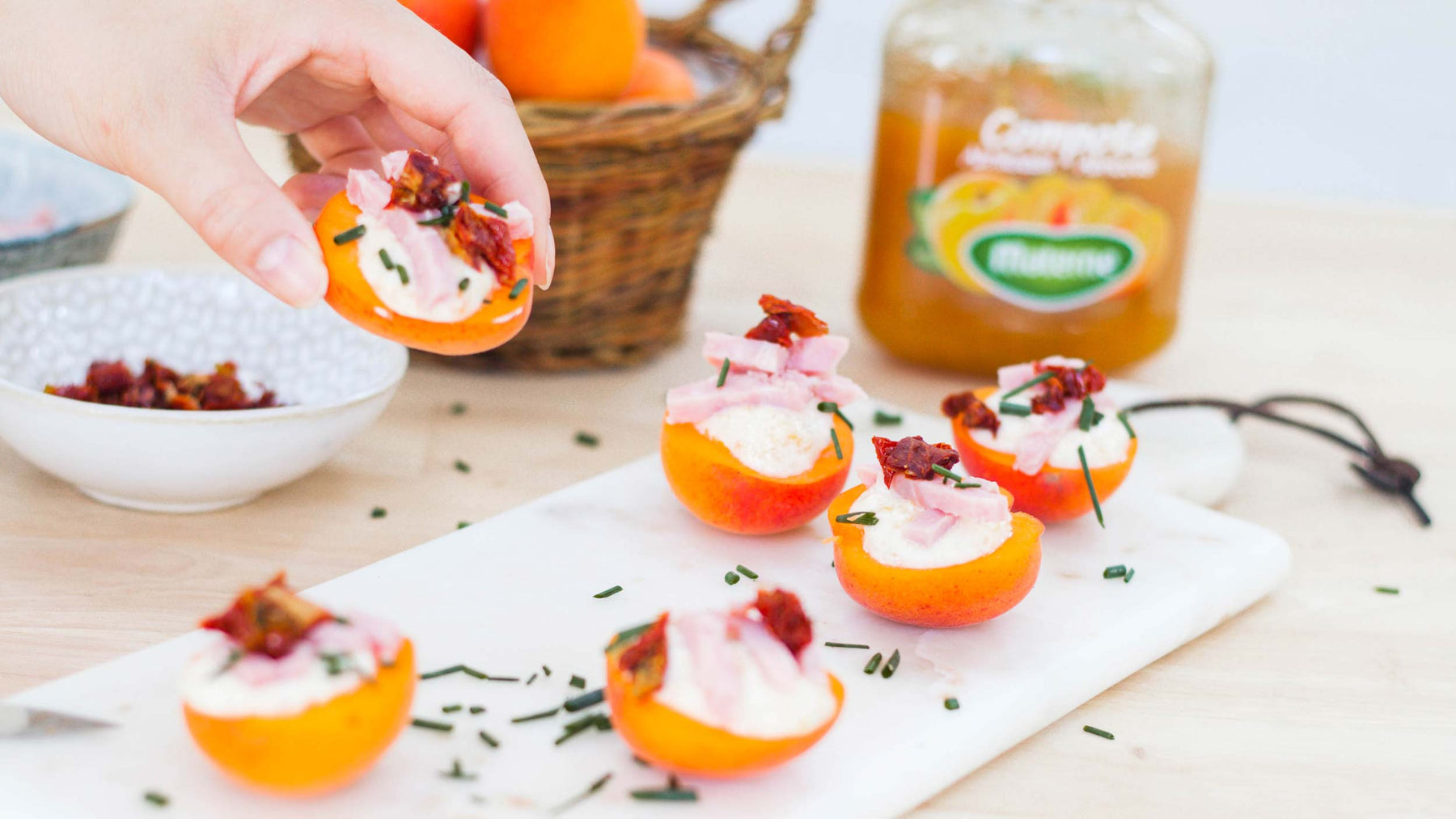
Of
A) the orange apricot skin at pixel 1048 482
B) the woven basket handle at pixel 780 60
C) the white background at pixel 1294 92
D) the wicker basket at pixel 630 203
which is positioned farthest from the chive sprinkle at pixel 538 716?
the white background at pixel 1294 92

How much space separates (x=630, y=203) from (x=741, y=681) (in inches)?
39.1

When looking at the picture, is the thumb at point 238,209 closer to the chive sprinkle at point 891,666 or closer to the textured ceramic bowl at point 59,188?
the chive sprinkle at point 891,666

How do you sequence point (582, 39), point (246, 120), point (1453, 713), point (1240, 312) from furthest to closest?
point (1240, 312)
point (582, 39)
point (246, 120)
point (1453, 713)

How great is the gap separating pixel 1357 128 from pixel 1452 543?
6.55 ft

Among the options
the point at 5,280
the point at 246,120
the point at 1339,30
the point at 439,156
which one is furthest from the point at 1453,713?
the point at 1339,30

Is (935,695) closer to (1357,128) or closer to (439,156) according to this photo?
(439,156)

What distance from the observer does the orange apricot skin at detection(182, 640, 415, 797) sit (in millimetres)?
905

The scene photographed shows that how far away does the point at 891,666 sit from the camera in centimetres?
119

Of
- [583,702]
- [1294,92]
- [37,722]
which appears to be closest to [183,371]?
[37,722]

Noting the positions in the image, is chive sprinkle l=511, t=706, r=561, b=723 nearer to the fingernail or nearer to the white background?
the fingernail

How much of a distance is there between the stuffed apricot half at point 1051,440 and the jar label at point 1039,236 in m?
0.43

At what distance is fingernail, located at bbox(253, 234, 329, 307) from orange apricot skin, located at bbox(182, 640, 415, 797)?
1.16ft

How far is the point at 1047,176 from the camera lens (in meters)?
1.89

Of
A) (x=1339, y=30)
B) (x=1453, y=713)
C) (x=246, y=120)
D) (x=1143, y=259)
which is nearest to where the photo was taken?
(x=1453, y=713)
